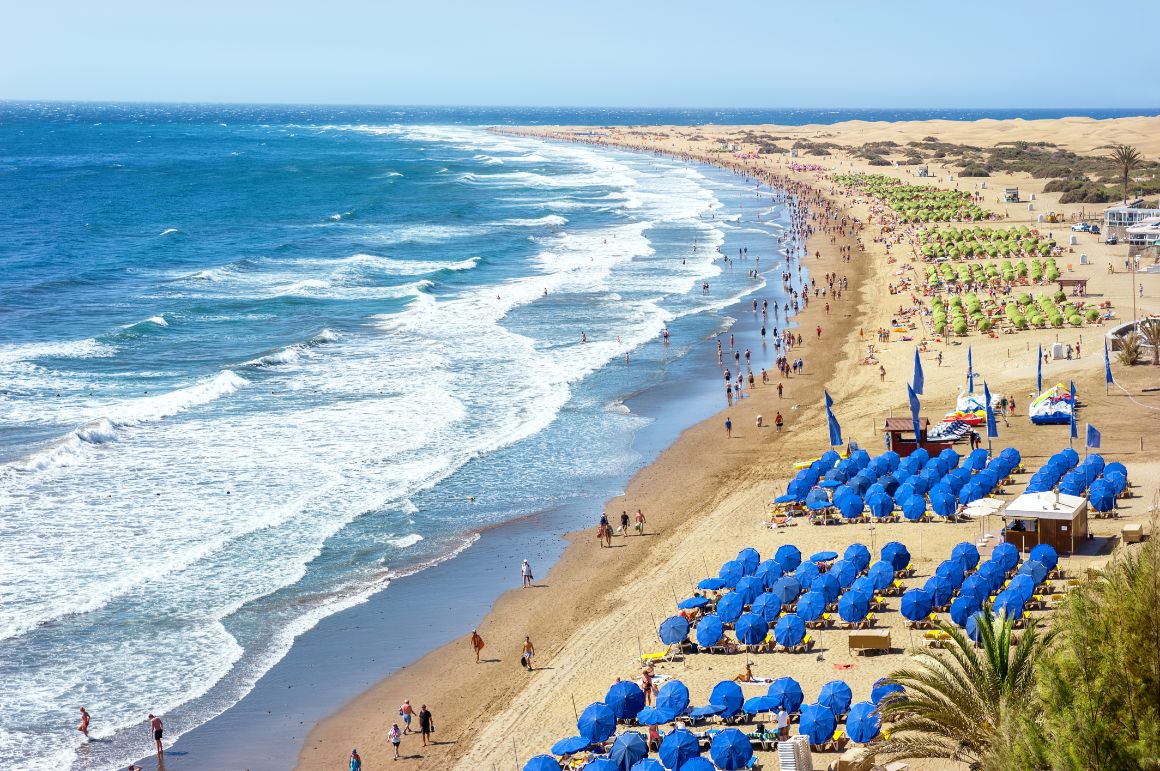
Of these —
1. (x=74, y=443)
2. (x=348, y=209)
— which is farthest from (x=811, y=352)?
(x=348, y=209)

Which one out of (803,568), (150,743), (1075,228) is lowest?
(150,743)

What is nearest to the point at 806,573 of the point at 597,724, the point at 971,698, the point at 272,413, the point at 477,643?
the point at 597,724

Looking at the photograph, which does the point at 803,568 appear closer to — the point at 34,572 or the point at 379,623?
the point at 379,623

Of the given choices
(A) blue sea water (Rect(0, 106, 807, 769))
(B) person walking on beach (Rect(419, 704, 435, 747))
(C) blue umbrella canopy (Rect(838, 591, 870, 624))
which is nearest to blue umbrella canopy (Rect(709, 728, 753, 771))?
(C) blue umbrella canopy (Rect(838, 591, 870, 624))

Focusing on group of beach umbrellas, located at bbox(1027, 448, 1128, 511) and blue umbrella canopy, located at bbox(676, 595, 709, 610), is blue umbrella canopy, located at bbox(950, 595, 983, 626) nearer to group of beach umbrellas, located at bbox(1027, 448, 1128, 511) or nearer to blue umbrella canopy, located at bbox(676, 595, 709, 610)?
blue umbrella canopy, located at bbox(676, 595, 709, 610)

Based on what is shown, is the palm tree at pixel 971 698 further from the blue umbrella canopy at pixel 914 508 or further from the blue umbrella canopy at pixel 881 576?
the blue umbrella canopy at pixel 914 508

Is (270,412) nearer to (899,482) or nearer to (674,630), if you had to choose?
(674,630)

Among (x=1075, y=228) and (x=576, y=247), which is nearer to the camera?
(x=1075, y=228)
